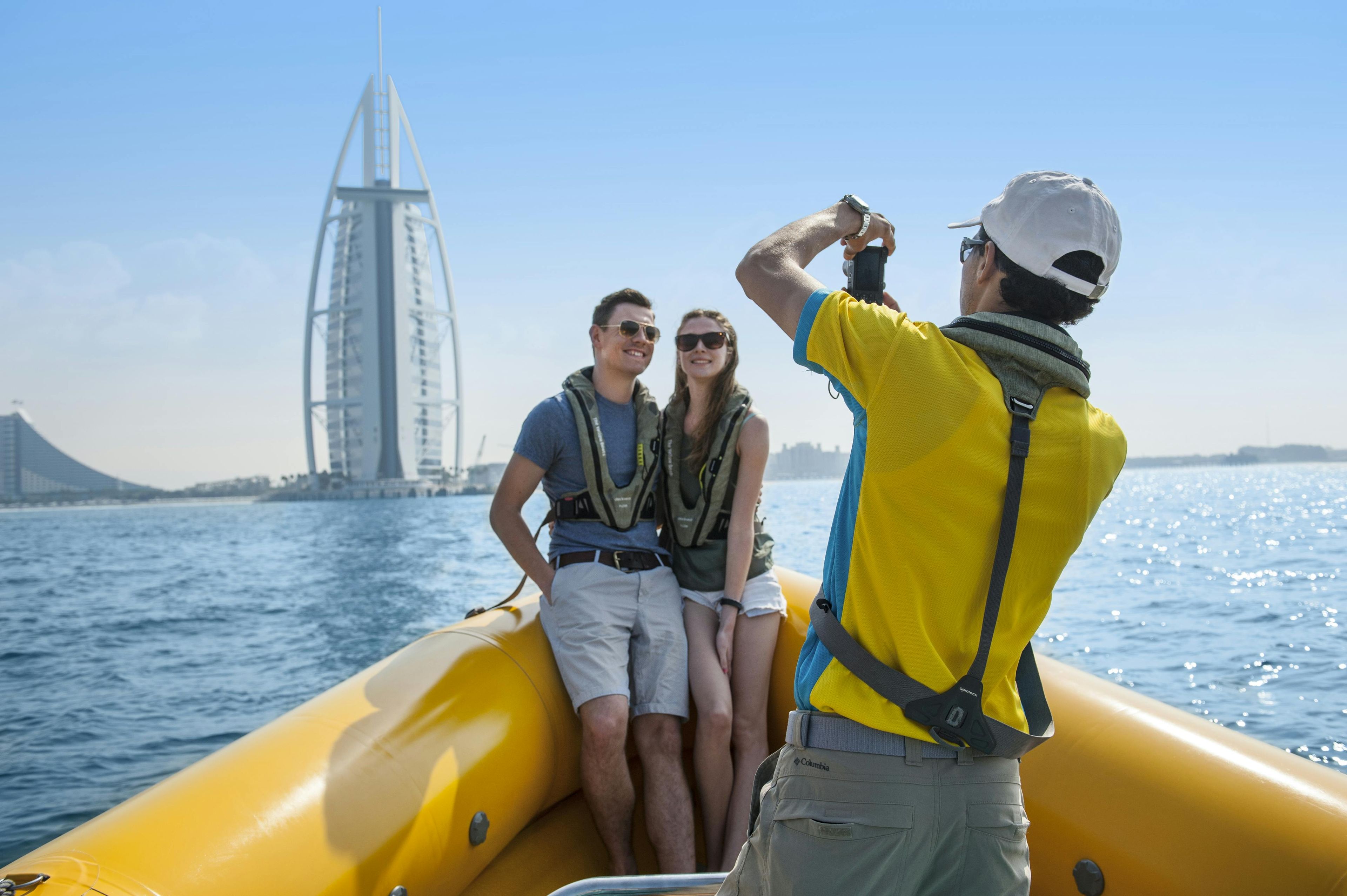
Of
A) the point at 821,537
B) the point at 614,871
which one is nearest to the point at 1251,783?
the point at 614,871

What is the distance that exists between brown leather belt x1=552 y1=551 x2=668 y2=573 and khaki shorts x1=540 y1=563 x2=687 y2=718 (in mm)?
14

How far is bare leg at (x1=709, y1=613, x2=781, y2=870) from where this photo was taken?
246 cm

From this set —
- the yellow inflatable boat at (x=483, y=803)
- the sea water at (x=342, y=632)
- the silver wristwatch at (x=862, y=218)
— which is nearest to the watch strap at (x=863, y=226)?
the silver wristwatch at (x=862, y=218)

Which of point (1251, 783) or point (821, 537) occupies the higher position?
point (1251, 783)

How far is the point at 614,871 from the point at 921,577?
5.96ft

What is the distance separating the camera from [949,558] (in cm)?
99

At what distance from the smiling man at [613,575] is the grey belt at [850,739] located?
141cm

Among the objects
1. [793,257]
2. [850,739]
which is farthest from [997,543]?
[793,257]

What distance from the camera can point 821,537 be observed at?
19812mm

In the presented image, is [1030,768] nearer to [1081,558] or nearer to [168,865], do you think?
[168,865]

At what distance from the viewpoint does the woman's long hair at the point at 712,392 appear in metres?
2.72

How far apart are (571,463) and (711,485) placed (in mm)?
434

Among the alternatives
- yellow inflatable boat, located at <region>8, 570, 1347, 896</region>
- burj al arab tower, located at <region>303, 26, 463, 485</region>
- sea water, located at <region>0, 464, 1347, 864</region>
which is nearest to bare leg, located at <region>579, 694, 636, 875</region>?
yellow inflatable boat, located at <region>8, 570, 1347, 896</region>

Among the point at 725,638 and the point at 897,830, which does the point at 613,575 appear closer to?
the point at 725,638
